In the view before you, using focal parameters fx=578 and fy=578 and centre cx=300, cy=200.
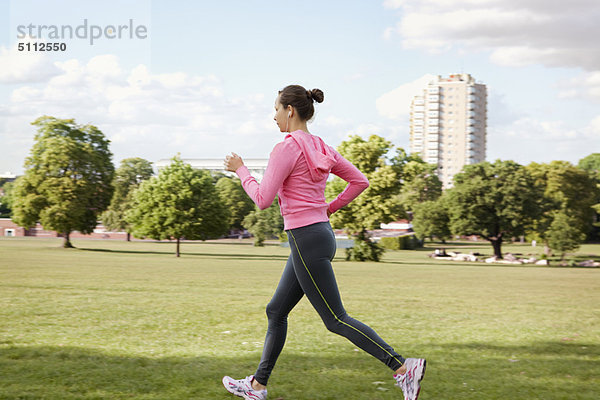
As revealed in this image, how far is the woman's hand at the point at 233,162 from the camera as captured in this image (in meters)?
4.48

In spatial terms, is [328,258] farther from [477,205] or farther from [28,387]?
[477,205]

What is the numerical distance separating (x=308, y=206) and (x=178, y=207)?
40.8 metres

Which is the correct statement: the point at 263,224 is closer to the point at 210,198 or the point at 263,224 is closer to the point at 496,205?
the point at 210,198

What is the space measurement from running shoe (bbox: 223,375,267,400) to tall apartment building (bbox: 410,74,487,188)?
192640mm

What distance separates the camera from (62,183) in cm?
4644

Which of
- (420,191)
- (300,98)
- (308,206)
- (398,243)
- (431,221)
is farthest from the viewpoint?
(420,191)

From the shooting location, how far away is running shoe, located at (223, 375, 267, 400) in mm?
4785

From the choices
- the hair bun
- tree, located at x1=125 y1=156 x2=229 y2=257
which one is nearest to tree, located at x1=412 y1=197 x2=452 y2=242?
tree, located at x1=125 y1=156 x2=229 y2=257

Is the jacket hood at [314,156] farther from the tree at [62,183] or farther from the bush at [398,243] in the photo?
the bush at [398,243]

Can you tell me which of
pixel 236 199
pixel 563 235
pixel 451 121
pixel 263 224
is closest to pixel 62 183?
pixel 263 224

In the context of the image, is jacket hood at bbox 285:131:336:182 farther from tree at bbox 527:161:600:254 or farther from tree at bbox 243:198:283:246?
tree at bbox 527:161:600:254

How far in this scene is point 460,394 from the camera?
5172 mm

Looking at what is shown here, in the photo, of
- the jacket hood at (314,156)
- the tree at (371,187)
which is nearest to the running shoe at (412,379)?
the jacket hood at (314,156)

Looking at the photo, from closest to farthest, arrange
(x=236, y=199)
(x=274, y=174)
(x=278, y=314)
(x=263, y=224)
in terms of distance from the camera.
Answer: (x=274, y=174) → (x=278, y=314) → (x=263, y=224) → (x=236, y=199)
